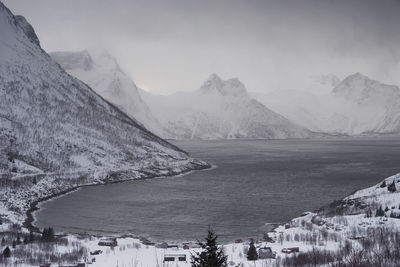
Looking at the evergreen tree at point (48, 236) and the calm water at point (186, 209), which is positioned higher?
the calm water at point (186, 209)

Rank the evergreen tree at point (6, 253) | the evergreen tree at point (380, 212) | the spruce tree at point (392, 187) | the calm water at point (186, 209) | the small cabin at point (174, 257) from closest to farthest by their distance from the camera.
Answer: the small cabin at point (174, 257)
the evergreen tree at point (6, 253)
the evergreen tree at point (380, 212)
the calm water at point (186, 209)
the spruce tree at point (392, 187)

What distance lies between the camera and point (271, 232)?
114 metres

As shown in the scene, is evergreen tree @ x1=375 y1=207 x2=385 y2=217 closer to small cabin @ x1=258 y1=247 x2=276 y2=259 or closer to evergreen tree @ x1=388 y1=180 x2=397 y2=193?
evergreen tree @ x1=388 y1=180 x2=397 y2=193

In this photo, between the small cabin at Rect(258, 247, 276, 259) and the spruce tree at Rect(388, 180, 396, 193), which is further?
the spruce tree at Rect(388, 180, 396, 193)

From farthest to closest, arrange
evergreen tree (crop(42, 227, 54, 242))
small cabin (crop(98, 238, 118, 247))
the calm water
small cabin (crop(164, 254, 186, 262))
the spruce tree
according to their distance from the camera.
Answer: the spruce tree → the calm water → evergreen tree (crop(42, 227, 54, 242)) → small cabin (crop(98, 238, 118, 247)) → small cabin (crop(164, 254, 186, 262))

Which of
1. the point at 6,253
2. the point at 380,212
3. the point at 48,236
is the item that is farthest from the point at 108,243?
the point at 380,212

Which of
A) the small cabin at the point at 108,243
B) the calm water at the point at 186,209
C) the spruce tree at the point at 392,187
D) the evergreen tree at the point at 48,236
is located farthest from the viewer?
the spruce tree at the point at 392,187

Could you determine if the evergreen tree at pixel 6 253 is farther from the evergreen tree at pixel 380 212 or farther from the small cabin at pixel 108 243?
the evergreen tree at pixel 380 212

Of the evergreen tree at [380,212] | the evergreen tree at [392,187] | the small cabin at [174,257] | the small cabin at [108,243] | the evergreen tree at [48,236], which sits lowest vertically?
the small cabin at [174,257]

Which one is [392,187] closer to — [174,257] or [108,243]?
[174,257]

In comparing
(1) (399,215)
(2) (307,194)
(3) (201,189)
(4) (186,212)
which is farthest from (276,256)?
(3) (201,189)

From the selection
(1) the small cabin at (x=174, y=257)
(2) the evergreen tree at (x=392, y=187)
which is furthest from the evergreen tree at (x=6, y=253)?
(2) the evergreen tree at (x=392, y=187)

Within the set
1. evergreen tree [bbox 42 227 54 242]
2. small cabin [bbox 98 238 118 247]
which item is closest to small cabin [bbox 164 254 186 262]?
small cabin [bbox 98 238 118 247]

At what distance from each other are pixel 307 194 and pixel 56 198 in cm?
10075
